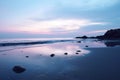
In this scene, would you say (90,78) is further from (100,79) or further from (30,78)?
(30,78)

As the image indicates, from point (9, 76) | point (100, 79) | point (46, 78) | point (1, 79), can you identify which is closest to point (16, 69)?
point (9, 76)

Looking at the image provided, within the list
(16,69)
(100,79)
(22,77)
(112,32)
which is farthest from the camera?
(112,32)

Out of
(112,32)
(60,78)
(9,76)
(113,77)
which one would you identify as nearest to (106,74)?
(113,77)

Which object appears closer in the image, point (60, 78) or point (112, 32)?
point (60, 78)

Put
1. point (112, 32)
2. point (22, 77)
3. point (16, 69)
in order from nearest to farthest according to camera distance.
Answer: point (22, 77)
point (16, 69)
point (112, 32)

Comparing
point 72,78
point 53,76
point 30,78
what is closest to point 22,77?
point 30,78

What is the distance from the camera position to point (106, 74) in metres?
10.2

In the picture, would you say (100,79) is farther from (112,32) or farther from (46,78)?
(112,32)

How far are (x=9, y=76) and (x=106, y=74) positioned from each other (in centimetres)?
645

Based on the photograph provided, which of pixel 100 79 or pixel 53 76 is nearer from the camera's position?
pixel 100 79

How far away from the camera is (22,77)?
996 centimetres

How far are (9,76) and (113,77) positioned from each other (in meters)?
6.70

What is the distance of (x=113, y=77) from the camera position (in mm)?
9406

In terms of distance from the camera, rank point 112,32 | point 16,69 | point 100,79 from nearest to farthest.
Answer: point 100,79 < point 16,69 < point 112,32
